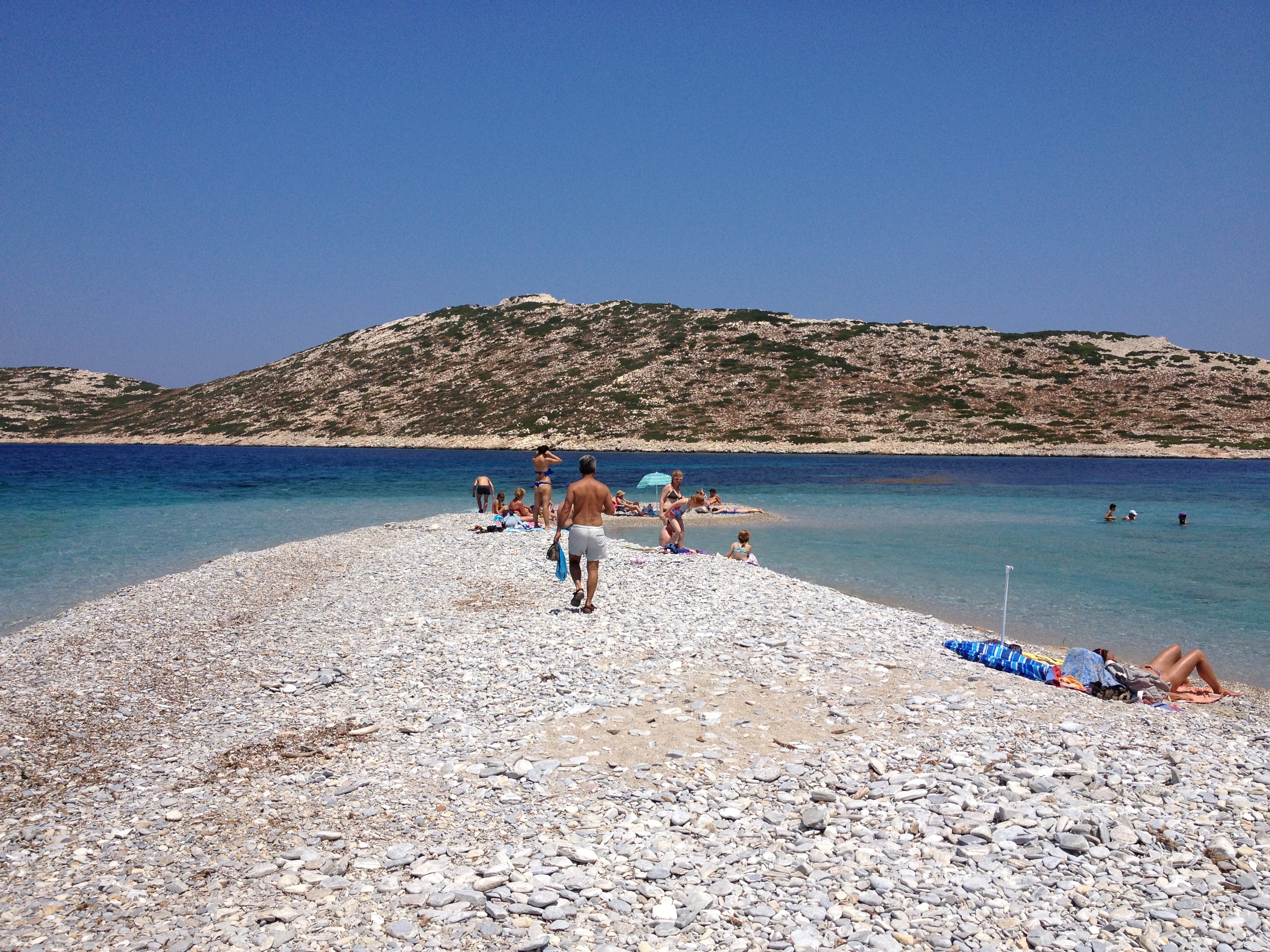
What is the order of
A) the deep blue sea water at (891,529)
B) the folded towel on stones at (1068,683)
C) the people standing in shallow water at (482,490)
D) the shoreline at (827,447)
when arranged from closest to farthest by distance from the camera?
the folded towel on stones at (1068,683)
the deep blue sea water at (891,529)
the people standing in shallow water at (482,490)
the shoreline at (827,447)

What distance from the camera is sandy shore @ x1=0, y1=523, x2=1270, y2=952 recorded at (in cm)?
535

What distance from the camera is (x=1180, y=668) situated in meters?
10.8

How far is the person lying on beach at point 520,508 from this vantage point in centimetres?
2714

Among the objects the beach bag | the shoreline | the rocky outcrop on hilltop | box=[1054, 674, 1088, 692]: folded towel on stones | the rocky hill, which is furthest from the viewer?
the rocky outcrop on hilltop

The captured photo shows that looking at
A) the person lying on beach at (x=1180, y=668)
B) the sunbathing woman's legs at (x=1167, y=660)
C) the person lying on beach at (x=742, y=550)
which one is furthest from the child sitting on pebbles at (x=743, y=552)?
the sunbathing woman's legs at (x=1167, y=660)

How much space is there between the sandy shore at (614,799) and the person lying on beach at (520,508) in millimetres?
14953

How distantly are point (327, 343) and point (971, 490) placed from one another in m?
122

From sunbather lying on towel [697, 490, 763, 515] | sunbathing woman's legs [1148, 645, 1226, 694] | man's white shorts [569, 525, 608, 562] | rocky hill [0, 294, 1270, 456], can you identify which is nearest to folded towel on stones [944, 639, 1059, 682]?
sunbathing woman's legs [1148, 645, 1226, 694]

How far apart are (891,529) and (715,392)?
67.2 metres

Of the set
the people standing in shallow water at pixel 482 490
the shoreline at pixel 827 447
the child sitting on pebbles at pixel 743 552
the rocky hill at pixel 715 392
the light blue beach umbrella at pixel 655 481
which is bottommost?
the child sitting on pebbles at pixel 743 552

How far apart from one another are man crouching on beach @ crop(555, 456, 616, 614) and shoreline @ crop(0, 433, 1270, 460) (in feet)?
209

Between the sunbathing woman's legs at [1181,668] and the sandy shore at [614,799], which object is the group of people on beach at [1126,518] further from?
the sandy shore at [614,799]

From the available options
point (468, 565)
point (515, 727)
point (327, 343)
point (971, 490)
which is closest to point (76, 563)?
point (468, 565)

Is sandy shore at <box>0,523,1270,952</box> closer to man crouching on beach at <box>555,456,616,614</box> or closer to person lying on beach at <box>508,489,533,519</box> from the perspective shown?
man crouching on beach at <box>555,456,616,614</box>
